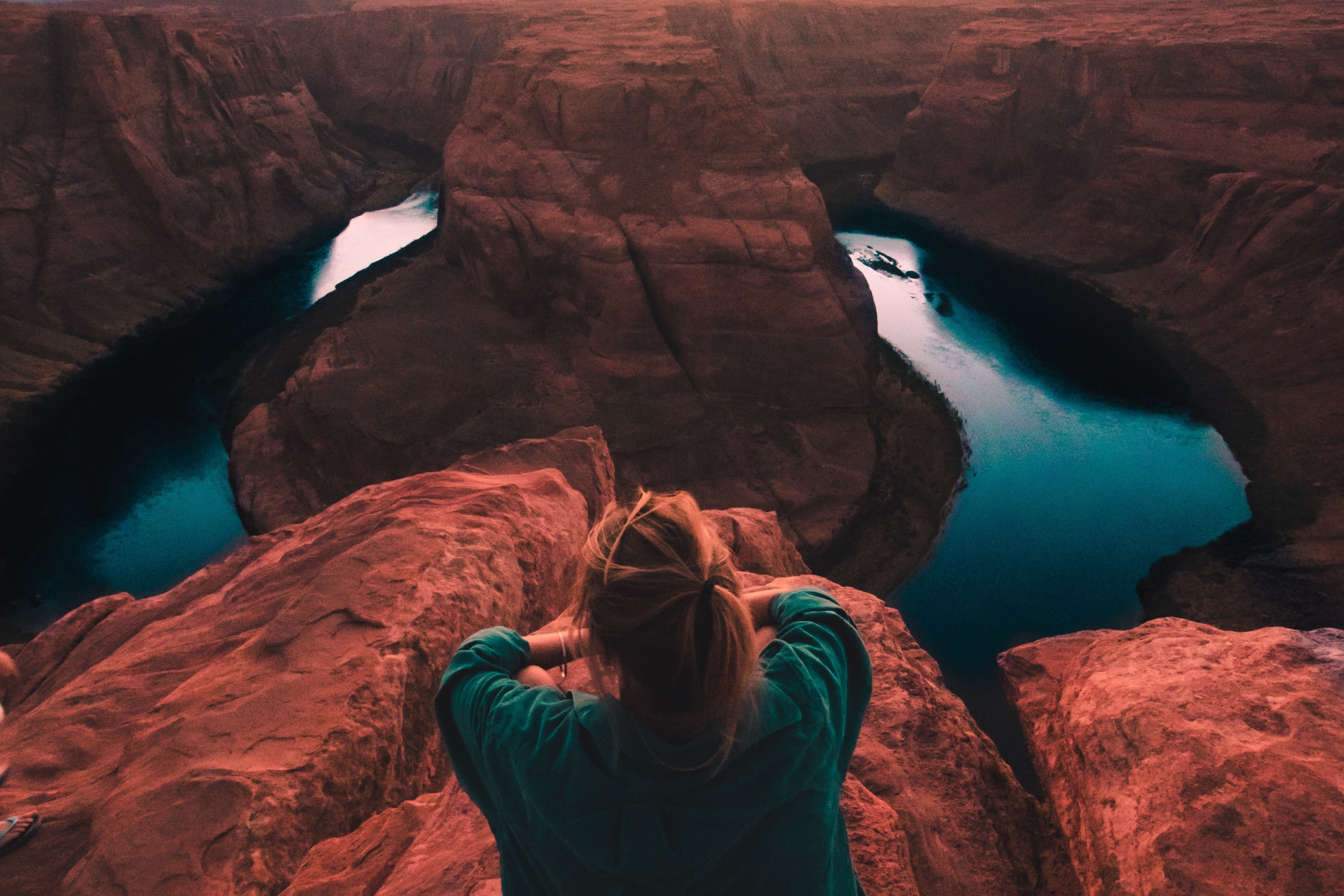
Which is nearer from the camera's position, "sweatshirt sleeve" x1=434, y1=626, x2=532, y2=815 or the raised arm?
"sweatshirt sleeve" x1=434, y1=626, x2=532, y2=815

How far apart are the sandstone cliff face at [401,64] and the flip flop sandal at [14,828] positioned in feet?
150

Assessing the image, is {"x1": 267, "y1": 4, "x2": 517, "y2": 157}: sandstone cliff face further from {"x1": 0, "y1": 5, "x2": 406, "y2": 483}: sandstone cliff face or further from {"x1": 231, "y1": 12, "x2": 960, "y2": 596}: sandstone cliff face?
{"x1": 231, "y1": 12, "x2": 960, "y2": 596}: sandstone cliff face

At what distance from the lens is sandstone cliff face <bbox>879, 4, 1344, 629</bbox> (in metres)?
17.1

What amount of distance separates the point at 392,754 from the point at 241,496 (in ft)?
49.3

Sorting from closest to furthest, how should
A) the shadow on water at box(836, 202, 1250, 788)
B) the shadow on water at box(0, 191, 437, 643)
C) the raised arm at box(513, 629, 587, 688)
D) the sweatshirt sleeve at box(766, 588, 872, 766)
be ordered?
the sweatshirt sleeve at box(766, 588, 872, 766) < the raised arm at box(513, 629, 587, 688) < the shadow on water at box(836, 202, 1250, 788) < the shadow on water at box(0, 191, 437, 643)

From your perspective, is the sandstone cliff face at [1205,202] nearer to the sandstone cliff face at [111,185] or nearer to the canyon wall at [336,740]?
the canyon wall at [336,740]

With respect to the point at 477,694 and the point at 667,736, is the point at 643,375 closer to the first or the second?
the point at 477,694

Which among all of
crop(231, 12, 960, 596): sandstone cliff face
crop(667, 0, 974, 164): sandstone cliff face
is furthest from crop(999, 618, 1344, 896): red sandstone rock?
crop(667, 0, 974, 164): sandstone cliff face

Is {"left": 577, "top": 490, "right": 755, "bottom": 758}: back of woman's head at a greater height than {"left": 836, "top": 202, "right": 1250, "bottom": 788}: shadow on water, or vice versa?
{"left": 577, "top": 490, "right": 755, "bottom": 758}: back of woman's head

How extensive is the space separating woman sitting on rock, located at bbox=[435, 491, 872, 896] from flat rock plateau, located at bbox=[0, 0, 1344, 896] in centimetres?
204

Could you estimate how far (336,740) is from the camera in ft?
15.9

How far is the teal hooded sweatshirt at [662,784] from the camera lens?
6.25ft

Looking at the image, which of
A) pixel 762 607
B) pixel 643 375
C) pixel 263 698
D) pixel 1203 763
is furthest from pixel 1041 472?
pixel 762 607

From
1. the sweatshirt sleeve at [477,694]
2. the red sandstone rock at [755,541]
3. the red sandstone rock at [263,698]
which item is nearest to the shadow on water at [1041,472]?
the red sandstone rock at [755,541]
